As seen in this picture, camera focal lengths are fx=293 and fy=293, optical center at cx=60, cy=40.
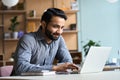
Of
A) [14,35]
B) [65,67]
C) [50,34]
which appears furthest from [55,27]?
[14,35]

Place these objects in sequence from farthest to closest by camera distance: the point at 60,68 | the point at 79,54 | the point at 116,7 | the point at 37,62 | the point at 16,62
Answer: the point at 116,7
the point at 79,54
the point at 37,62
the point at 16,62
the point at 60,68

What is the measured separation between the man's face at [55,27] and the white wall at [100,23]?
4.41 m

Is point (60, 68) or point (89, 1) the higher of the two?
point (89, 1)

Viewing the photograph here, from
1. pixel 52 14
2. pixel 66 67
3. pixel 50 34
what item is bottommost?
pixel 66 67

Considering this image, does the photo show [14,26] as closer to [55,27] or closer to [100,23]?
[100,23]

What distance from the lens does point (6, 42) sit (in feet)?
22.1

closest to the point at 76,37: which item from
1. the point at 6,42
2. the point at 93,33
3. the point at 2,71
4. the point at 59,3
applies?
the point at 93,33

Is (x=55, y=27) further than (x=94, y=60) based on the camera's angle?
Yes

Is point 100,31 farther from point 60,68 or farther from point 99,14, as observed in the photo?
point 60,68

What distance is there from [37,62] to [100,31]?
Result: 4.57 meters

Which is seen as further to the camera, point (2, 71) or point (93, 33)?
point (93, 33)

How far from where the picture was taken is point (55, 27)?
8.41 feet

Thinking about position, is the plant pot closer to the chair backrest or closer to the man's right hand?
the chair backrest

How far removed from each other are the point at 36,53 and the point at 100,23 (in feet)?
15.1
